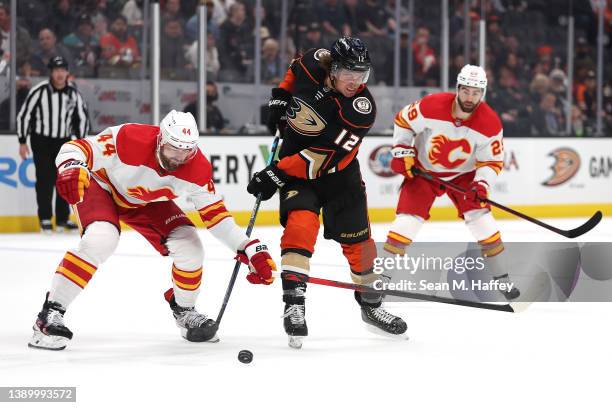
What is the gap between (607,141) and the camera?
10.7 m

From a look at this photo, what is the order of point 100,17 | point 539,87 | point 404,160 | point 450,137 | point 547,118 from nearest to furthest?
point 404,160 < point 450,137 < point 100,17 < point 547,118 < point 539,87

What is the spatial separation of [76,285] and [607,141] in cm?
793

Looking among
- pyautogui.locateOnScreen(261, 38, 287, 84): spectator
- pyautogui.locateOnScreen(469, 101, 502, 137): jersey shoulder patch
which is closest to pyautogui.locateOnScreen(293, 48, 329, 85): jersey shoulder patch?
pyautogui.locateOnScreen(469, 101, 502, 137): jersey shoulder patch

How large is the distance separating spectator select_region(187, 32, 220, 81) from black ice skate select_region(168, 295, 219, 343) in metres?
5.39

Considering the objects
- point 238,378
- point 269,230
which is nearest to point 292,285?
point 238,378

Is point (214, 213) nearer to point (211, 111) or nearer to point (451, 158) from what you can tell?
point (451, 158)

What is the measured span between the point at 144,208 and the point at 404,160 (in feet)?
5.33

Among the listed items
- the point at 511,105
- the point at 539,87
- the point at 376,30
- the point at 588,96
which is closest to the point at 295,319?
the point at 376,30

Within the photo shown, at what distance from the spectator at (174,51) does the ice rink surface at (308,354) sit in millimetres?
3614

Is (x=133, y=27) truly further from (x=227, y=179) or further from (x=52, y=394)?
(x=52, y=394)

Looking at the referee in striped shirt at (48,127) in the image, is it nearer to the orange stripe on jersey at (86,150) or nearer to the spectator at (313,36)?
the spectator at (313,36)

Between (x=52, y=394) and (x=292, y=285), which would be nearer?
(x=52, y=394)

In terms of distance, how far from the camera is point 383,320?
4.23 metres

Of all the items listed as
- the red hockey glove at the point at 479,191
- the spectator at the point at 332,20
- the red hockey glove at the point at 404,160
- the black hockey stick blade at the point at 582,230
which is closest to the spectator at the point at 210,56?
the spectator at the point at 332,20
